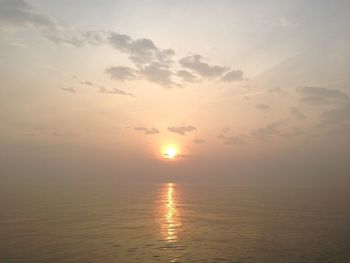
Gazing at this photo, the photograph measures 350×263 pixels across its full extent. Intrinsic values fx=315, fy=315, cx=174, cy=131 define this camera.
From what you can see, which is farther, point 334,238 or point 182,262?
point 334,238

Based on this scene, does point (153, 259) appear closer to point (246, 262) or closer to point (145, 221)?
point (246, 262)

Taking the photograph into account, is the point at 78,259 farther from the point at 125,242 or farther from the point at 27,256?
the point at 125,242

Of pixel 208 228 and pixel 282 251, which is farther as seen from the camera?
pixel 208 228

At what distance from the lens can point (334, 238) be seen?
1953 inches

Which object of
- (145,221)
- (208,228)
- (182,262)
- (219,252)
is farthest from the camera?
(145,221)

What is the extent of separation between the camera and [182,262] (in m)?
35.7

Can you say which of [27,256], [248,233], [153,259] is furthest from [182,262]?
[248,233]

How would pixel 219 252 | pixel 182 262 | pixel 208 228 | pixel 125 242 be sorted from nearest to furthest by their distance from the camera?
pixel 182 262 → pixel 219 252 → pixel 125 242 → pixel 208 228

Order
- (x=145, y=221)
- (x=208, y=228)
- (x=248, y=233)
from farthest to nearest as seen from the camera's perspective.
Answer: (x=145, y=221)
(x=208, y=228)
(x=248, y=233)

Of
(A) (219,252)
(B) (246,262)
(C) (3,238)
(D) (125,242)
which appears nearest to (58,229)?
(C) (3,238)

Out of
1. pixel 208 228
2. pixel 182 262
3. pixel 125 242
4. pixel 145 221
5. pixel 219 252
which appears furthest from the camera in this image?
pixel 145 221

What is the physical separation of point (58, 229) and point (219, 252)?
32026 mm

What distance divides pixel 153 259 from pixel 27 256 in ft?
49.9

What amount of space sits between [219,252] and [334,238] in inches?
834
